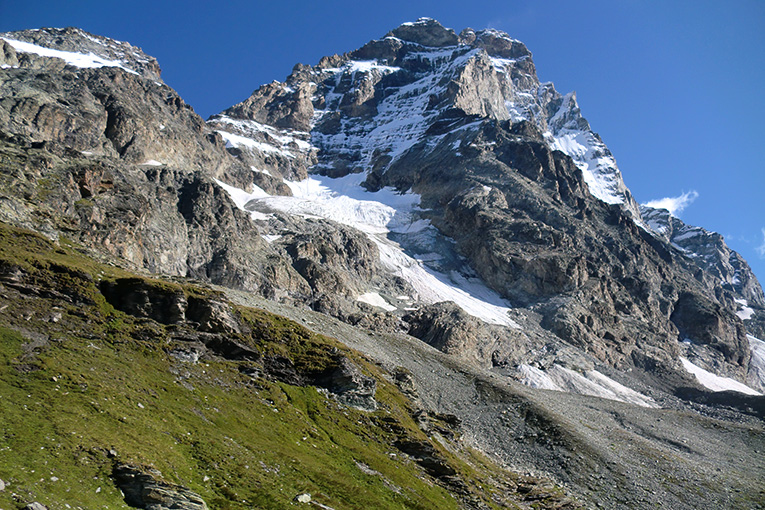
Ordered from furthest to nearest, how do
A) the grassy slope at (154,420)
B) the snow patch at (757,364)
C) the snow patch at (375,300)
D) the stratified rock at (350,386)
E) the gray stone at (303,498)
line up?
the snow patch at (757,364) → the snow patch at (375,300) → the stratified rock at (350,386) → the gray stone at (303,498) → the grassy slope at (154,420)

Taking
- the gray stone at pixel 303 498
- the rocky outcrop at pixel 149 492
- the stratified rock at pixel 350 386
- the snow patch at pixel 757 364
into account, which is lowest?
the rocky outcrop at pixel 149 492

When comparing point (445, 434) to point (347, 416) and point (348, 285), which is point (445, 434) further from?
point (348, 285)

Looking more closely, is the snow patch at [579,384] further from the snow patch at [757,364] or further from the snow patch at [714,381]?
the snow patch at [757,364]

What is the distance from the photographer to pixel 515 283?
168 metres

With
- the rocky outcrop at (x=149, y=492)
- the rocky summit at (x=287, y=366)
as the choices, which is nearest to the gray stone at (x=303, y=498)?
the rocky summit at (x=287, y=366)

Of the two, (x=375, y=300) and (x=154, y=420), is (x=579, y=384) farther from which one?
(x=154, y=420)

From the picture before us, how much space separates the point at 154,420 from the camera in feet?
94.0

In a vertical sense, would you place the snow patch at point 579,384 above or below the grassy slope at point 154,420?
above

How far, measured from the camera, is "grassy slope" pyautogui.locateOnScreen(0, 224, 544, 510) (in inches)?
874

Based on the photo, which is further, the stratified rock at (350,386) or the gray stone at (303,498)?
the stratified rock at (350,386)

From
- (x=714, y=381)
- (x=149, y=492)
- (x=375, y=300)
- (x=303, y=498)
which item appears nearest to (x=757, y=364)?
(x=714, y=381)

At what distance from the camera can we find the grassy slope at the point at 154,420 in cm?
2219

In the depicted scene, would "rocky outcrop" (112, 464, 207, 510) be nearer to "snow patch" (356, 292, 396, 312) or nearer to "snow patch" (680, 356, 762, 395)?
"snow patch" (356, 292, 396, 312)

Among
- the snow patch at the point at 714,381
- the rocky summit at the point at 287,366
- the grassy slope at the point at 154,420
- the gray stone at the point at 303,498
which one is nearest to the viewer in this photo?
the grassy slope at the point at 154,420
